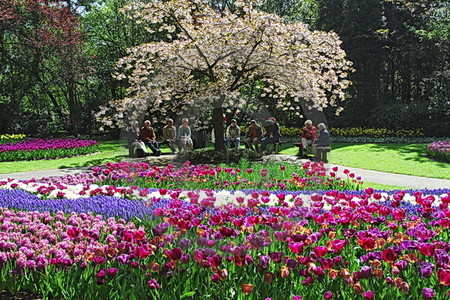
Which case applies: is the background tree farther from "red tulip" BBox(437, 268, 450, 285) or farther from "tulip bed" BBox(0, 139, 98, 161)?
"red tulip" BBox(437, 268, 450, 285)

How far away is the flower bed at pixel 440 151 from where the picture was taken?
14.1 meters

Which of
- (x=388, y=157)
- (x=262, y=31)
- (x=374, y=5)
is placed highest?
(x=374, y=5)

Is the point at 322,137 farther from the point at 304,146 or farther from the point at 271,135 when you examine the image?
the point at 271,135

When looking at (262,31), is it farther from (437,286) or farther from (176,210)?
(437,286)

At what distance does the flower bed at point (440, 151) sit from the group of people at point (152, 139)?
841cm

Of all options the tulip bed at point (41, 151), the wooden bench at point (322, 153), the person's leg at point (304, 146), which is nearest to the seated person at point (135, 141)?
the tulip bed at point (41, 151)

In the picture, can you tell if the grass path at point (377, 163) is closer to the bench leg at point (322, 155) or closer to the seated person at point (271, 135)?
the bench leg at point (322, 155)

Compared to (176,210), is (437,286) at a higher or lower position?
lower

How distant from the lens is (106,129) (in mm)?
27094

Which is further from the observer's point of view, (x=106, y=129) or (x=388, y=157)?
(x=106, y=129)

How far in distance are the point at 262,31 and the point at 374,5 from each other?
1829 cm

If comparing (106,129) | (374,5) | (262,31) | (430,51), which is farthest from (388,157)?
(106,129)

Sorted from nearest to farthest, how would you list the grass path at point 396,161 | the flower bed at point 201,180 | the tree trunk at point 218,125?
the flower bed at point 201,180, the grass path at point 396,161, the tree trunk at point 218,125

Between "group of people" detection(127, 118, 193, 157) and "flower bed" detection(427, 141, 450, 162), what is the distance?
8413 mm
